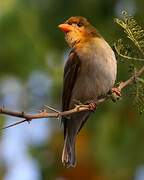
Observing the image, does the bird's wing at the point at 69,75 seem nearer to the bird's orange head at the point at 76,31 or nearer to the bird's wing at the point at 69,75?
the bird's wing at the point at 69,75

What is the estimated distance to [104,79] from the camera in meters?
5.02

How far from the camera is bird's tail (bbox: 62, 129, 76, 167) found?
219 inches

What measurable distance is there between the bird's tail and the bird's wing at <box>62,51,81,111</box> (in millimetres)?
416

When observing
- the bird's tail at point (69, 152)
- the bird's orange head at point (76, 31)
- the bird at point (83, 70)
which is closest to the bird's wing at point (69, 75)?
the bird at point (83, 70)

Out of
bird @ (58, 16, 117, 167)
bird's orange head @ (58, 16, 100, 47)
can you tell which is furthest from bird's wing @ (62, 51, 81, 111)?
bird's orange head @ (58, 16, 100, 47)

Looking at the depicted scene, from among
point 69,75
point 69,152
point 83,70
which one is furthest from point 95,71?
point 69,152

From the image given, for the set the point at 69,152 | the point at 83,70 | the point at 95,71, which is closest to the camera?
the point at 95,71

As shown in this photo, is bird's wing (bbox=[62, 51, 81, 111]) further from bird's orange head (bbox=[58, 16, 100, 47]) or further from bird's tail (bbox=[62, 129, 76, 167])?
bird's tail (bbox=[62, 129, 76, 167])

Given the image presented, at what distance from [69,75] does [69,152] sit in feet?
2.25

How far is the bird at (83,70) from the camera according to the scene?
507 centimetres

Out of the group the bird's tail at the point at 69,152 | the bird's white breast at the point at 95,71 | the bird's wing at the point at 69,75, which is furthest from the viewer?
the bird's tail at the point at 69,152

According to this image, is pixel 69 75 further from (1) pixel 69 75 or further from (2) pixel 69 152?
(2) pixel 69 152

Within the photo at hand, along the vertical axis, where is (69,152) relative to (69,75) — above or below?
below

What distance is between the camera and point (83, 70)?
5.26 m
